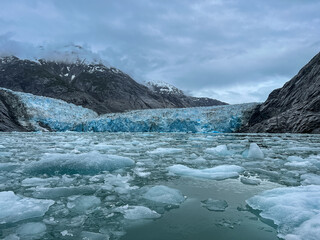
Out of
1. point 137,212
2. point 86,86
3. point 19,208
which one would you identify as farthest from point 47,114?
point 86,86

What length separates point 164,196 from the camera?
95.6 inches

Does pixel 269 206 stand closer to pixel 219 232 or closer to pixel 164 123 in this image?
pixel 219 232

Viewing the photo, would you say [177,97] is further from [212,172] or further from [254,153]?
[212,172]

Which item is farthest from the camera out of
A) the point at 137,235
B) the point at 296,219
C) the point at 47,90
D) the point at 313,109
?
the point at 47,90

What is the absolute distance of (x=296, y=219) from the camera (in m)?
1.73

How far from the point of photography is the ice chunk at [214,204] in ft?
7.01

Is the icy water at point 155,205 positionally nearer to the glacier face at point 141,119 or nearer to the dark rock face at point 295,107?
the dark rock face at point 295,107

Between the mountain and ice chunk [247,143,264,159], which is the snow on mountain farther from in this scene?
the mountain

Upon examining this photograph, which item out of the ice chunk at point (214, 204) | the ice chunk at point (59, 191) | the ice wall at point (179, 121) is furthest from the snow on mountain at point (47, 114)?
the ice chunk at point (214, 204)

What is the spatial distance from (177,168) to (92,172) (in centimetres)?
146

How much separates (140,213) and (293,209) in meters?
1.30

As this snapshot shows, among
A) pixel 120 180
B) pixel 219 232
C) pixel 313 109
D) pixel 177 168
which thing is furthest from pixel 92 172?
pixel 313 109

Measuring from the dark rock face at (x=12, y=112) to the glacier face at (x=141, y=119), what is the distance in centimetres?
84

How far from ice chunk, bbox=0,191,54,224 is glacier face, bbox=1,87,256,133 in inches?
1186
